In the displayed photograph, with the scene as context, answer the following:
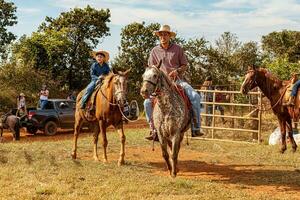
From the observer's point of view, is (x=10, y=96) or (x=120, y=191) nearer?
(x=120, y=191)

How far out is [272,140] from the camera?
585 inches

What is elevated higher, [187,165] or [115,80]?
[115,80]

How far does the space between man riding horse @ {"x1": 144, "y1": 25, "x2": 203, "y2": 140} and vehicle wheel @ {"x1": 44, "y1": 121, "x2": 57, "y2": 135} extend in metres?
12.6

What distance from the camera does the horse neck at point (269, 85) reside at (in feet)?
44.0

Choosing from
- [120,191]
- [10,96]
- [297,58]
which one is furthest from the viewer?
[297,58]

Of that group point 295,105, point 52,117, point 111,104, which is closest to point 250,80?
point 295,105

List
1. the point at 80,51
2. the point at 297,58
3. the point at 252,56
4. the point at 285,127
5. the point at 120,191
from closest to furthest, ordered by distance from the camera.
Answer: the point at 120,191 → the point at 285,127 → the point at 80,51 → the point at 297,58 → the point at 252,56

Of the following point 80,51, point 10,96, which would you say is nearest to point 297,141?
point 10,96

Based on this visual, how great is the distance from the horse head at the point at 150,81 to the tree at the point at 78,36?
26.3 meters

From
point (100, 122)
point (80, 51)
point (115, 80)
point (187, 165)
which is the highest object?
point (80, 51)

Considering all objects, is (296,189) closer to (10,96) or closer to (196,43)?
(10,96)

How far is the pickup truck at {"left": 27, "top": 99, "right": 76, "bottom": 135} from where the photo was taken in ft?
67.6

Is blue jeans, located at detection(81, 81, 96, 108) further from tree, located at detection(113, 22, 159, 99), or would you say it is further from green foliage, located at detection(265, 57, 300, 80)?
tree, located at detection(113, 22, 159, 99)

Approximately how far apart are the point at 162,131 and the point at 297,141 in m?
7.42
